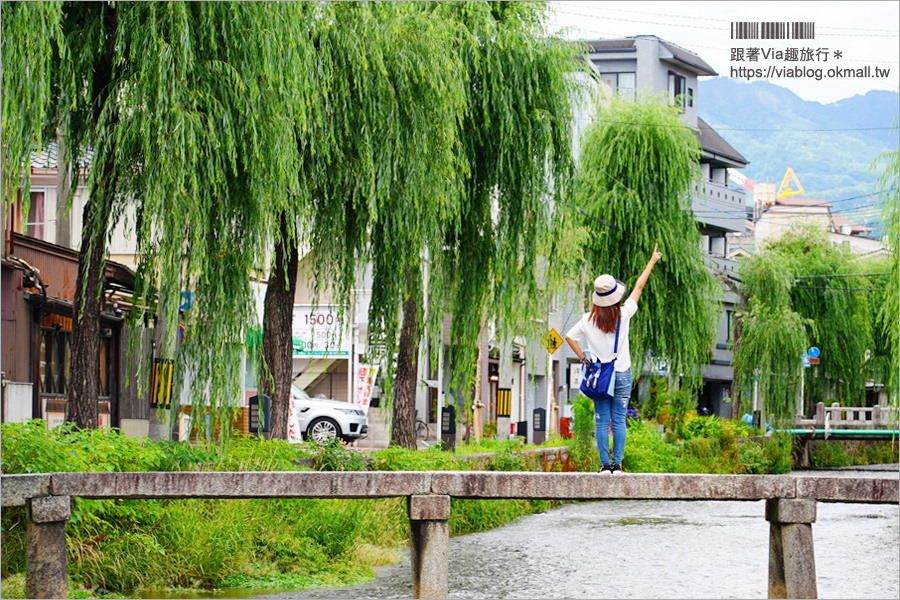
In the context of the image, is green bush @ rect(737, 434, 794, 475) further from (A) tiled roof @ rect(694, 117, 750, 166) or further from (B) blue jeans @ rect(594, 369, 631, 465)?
(B) blue jeans @ rect(594, 369, 631, 465)

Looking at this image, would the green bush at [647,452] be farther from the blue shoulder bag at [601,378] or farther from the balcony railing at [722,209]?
the balcony railing at [722,209]

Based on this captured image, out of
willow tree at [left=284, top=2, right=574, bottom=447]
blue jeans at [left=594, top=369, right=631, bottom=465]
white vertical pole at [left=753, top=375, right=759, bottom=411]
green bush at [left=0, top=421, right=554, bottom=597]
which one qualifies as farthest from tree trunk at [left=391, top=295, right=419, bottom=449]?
white vertical pole at [left=753, top=375, right=759, bottom=411]

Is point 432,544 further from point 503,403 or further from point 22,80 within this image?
point 503,403

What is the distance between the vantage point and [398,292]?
16250 millimetres

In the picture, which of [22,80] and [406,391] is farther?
[406,391]

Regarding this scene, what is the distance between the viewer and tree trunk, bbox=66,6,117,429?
39.1 ft

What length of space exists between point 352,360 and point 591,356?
25.1 meters

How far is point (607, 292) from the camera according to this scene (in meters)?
10.7

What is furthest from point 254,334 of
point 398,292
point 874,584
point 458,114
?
point 874,584

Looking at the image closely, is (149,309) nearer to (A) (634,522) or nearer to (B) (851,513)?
(A) (634,522)

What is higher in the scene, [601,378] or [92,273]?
[92,273]

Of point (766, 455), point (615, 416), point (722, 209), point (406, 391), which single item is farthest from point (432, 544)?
point (722, 209)

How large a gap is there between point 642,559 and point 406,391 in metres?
4.99

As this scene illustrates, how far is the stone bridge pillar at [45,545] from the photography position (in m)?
Result: 9.97
